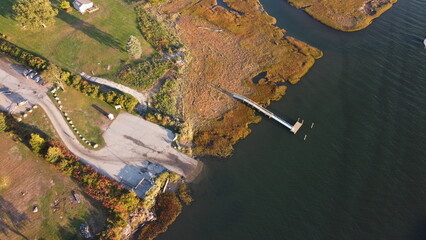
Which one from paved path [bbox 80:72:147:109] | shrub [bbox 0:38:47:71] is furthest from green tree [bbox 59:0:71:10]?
paved path [bbox 80:72:147:109]

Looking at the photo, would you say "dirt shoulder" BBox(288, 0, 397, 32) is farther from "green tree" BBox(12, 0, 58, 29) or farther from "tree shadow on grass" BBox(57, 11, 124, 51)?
"green tree" BBox(12, 0, 58, 29)

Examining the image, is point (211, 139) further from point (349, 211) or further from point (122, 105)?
point (349, 211)

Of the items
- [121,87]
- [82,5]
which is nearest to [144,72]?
[121,87]

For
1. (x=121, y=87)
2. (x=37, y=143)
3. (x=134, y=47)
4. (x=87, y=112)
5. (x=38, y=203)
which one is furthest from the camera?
(x=134, y=47)

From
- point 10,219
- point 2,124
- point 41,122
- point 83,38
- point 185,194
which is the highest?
point 83,38

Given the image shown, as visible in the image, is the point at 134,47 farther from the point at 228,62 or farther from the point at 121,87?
the point at 228,62

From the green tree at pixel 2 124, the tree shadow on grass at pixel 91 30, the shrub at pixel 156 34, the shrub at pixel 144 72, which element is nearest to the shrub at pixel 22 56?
the tree shadow on grass at pixel 91 30

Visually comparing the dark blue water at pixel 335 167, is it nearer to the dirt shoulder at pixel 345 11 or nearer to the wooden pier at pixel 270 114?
the wooden pier at pixel 270 114
